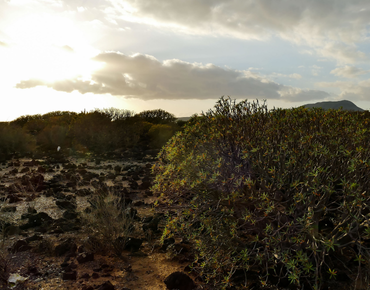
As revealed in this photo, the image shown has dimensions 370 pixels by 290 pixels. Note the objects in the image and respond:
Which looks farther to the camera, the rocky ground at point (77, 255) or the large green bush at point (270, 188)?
the rocky ground at point (77, 255)

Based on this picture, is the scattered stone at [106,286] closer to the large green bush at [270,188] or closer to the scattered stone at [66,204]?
the large green bush at [270,188]

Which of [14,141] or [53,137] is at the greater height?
[53,137]

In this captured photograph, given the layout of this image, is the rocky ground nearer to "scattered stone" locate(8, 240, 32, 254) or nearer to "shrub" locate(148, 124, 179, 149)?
"scattered stone" locate(8, 240, 32, 254)

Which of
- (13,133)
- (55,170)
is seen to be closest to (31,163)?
(55,170)

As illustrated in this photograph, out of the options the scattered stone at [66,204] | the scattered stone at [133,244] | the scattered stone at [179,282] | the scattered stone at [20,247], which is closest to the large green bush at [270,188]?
the scattered stone at [179,282]

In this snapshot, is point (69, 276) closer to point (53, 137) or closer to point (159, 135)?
point (159, 135)

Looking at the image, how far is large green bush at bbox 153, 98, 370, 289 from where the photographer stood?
3973 mm

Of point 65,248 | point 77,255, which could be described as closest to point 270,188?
point 77,255

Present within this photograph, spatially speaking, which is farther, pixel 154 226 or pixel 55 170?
pixel 55 170

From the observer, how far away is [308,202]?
385 cm

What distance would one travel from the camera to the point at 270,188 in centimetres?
403

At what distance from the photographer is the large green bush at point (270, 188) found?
3.97m

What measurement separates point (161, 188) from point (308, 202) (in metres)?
2.70

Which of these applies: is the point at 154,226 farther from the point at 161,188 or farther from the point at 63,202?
the point at 63,202
